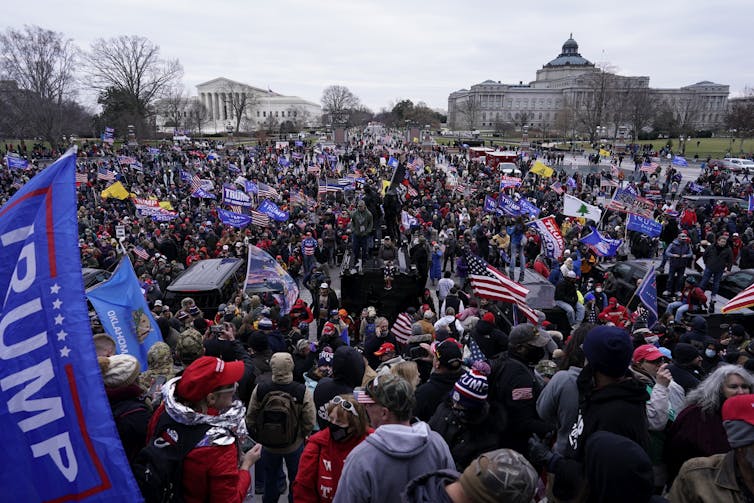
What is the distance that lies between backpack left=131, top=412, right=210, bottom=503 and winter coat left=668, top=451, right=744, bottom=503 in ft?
9.05

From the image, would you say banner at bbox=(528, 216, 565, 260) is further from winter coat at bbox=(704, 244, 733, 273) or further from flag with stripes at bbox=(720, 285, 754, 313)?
flag with stripes at bbox=(720, 285, 754, 313)

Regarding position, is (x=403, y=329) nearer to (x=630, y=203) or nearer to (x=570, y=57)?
(x=630, y=203)

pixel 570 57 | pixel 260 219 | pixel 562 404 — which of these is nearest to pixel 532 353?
pixel 562 404

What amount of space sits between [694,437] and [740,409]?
0.97 metres

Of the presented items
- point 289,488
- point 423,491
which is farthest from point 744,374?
point 289,488

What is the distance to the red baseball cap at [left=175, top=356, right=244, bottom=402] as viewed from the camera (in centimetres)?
281

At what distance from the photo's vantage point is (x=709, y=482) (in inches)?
104

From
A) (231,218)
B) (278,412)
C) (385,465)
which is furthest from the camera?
(231,218)

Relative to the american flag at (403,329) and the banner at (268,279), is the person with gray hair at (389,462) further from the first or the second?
the banner at (268,279)

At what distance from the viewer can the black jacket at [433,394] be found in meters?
4.09

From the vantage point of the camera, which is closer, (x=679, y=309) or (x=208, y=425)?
(x=208, y=425)

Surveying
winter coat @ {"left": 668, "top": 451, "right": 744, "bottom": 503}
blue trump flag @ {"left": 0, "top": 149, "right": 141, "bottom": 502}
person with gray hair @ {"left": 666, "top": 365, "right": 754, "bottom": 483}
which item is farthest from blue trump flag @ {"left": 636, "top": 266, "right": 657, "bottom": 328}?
blue trump flag @ {"left": 0, "top": 149, "right": 141, "bottom": 502}

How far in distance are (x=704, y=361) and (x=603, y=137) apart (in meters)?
84.9

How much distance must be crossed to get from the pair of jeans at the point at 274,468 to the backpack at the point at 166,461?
1.86 meters
